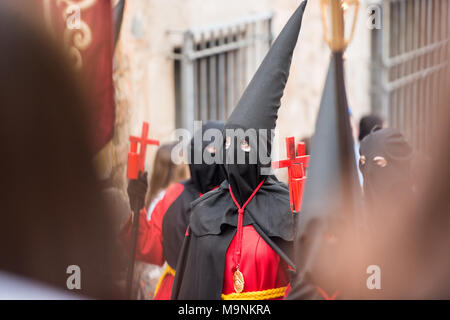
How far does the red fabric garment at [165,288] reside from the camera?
343 centimetres

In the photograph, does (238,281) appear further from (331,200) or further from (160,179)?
(160,179)

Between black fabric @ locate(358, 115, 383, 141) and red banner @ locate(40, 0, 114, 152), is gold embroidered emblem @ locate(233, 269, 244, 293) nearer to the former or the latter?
red banner @ locate(40, 0, 114, 152)

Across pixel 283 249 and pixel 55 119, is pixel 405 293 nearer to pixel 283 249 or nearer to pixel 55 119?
pixel 283 249

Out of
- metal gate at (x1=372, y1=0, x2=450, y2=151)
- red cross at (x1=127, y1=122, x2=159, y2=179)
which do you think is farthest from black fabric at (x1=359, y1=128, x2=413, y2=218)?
metal gate at (x1=372, y1=0, x2=450, y2=151)

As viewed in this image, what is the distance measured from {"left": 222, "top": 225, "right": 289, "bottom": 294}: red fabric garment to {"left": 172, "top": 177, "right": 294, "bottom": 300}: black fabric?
45mm

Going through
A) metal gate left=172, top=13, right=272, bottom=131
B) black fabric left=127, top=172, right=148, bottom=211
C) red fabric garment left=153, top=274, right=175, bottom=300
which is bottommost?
red fabric garment left=153, top=274, right=175, bottom=300

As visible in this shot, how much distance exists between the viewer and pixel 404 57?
7754 mm

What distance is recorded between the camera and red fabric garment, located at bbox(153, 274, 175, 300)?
343cm

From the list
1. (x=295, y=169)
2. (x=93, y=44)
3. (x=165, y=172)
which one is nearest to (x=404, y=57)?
(x=165, y=172)

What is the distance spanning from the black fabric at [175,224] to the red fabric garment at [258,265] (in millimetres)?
750

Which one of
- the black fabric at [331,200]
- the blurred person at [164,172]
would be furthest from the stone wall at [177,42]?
the black fabric at [331,200]
